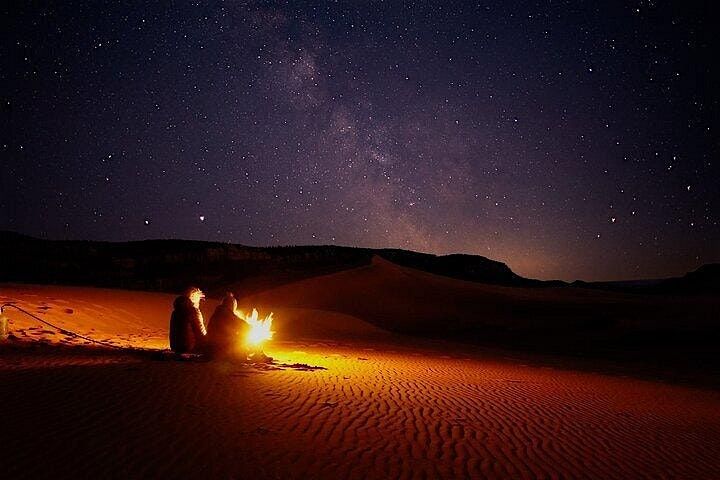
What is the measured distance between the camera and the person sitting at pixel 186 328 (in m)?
11.8

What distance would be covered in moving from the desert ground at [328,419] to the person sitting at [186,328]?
20.9 inches

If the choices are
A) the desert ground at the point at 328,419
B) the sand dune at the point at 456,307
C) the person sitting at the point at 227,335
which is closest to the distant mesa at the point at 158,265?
the sand dune at the point at 456,307

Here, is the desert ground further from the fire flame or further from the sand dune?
the sand dune

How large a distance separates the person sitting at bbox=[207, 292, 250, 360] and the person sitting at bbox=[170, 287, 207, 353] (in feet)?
1.90

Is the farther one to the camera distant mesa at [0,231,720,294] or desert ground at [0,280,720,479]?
distant mesa at [0,231,720,294]

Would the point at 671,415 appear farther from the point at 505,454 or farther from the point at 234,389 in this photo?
the point at 234,389

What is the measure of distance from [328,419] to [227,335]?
4.97 meters

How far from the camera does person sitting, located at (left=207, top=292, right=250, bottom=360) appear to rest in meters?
11.4

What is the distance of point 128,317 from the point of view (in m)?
21.0

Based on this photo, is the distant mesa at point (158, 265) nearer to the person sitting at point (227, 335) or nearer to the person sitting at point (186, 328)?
the person sitting at point (186, 328)

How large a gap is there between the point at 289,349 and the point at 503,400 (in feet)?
28.2

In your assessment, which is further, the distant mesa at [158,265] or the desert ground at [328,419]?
the distant mesa at [158,265]

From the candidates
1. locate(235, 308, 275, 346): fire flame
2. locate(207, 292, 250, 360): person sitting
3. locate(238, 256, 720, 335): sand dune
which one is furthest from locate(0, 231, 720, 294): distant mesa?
locate(207, 292, 250, 360): person sitting

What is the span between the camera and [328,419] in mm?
7273
